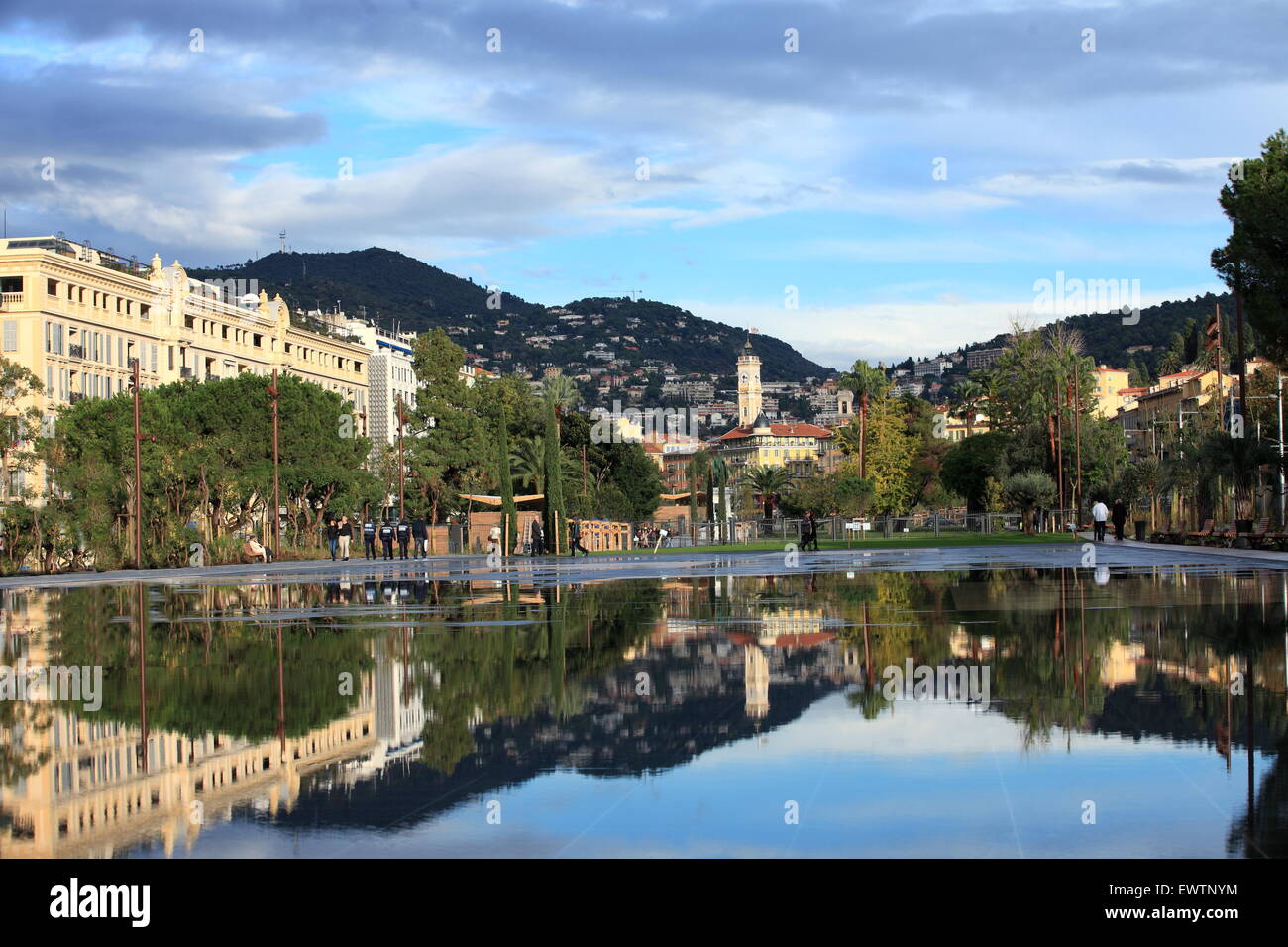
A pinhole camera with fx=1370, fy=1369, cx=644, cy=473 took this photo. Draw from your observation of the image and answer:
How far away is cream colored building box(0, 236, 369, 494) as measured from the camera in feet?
238

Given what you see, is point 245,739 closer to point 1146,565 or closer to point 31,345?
point 1146,565

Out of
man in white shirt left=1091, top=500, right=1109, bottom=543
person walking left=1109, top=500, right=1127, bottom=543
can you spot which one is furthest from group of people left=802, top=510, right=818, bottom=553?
person walking left=1109, top=500, right=1127, bottom=543

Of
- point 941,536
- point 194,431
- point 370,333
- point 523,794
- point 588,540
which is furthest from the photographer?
point 370,333

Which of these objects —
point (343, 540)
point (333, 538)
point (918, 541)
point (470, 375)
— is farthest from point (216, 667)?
point (470, 375)

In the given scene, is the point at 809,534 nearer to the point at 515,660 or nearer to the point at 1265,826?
the point at 515,660

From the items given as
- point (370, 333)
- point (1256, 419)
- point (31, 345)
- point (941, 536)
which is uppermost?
point (370, 333)

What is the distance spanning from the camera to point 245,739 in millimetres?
7930

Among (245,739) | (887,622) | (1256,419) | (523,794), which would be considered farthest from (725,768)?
(1256,419)

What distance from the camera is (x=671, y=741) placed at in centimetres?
754

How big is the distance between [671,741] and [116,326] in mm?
80109

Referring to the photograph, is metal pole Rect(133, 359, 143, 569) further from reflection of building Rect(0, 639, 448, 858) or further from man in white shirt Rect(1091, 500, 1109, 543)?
reflection of building Rect(0, 639, 448, 858)

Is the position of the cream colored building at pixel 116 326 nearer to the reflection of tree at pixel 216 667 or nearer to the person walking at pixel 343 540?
the person walking at pixel 343 540
